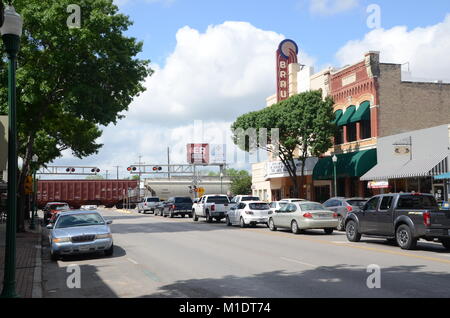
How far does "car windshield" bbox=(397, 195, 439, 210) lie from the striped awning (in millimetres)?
10376

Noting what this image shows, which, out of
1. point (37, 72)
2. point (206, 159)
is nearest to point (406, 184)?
point (37, 72)

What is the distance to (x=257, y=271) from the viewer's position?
12.1 metres

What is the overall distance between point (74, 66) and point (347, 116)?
20.0m

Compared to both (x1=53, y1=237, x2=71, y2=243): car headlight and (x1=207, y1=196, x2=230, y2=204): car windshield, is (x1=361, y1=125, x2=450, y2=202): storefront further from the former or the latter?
(x1=53, y1=237, x2=71, y2=243): car headlight

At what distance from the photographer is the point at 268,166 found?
47.6m

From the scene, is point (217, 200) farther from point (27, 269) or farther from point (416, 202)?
point (27, 269)

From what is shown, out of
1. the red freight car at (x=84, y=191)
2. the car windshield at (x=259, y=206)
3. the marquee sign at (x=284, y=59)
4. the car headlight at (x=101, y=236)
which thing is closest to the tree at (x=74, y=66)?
the car windshield at (x=259, y=206)

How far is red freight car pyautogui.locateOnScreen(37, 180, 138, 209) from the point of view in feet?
209

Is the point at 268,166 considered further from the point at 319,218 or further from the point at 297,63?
the point at 319,218

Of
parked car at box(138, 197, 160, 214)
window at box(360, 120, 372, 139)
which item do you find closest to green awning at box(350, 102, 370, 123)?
window at box(360, 120, 372, 139)

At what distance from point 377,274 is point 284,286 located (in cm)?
213

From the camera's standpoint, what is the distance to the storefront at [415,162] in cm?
2704

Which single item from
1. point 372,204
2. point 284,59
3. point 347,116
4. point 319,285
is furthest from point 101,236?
point 284,59

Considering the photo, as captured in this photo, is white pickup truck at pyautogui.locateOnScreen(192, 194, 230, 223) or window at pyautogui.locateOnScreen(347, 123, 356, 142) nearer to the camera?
white pickup truck at pyautogui.locateOnScreen(192, 194, 230, 223)
